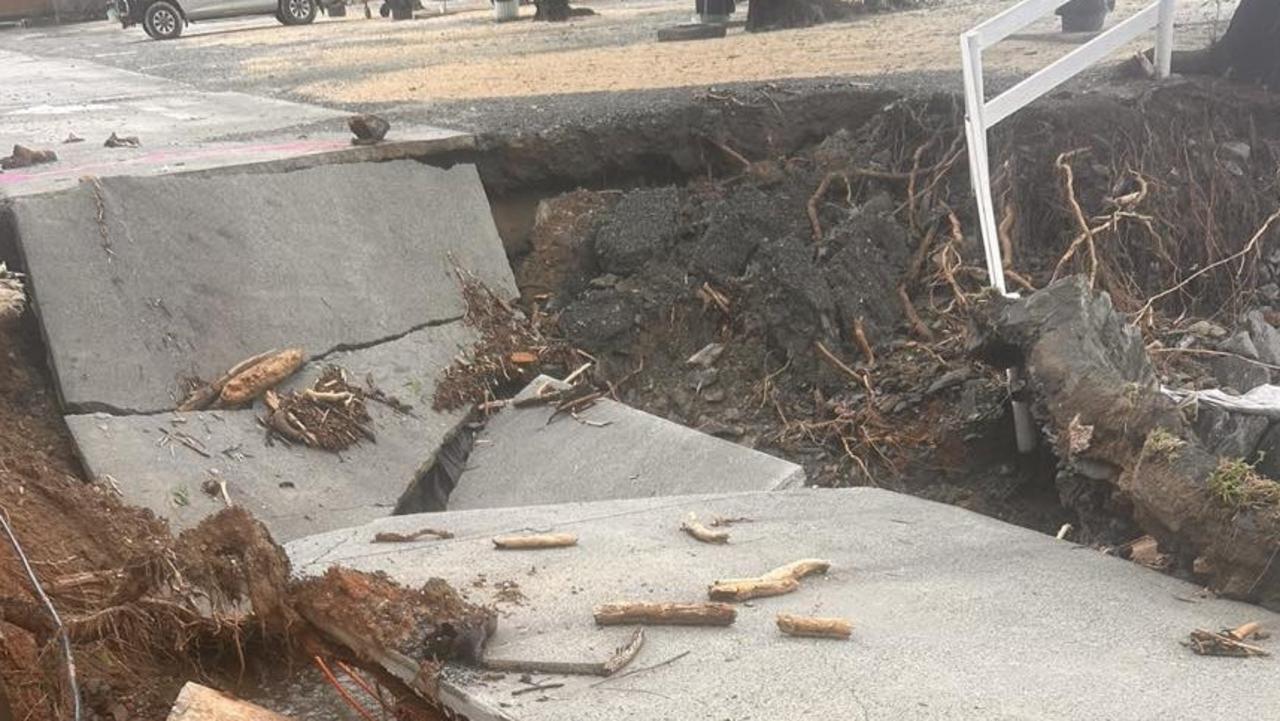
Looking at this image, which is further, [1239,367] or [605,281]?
[605,281]

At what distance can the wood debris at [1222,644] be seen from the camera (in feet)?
10.7

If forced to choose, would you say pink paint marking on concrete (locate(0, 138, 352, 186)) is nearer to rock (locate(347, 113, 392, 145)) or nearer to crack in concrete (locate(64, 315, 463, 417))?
rock (locate(347, 113, 392, 145))

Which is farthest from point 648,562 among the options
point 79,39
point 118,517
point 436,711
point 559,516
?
point 79,39

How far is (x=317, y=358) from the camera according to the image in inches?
222

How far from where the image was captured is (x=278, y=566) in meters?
3.28

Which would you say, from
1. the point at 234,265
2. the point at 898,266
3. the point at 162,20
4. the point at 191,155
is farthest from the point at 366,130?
the point at 162,20

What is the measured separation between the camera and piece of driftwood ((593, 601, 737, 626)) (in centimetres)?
320

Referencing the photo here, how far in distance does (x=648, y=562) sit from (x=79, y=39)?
60.3 feet

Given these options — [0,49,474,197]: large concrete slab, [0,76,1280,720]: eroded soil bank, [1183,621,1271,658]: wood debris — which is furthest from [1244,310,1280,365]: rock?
[0,49,474,197]: large concrete slab

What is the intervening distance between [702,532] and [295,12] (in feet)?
53.4

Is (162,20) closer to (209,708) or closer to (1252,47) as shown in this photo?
(1252,47)

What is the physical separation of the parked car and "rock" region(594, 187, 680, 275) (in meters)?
12.9

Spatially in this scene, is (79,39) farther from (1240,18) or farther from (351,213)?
(1240,18)

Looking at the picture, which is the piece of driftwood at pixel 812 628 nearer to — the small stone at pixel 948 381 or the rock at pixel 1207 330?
the small stone at pixel 948 381
